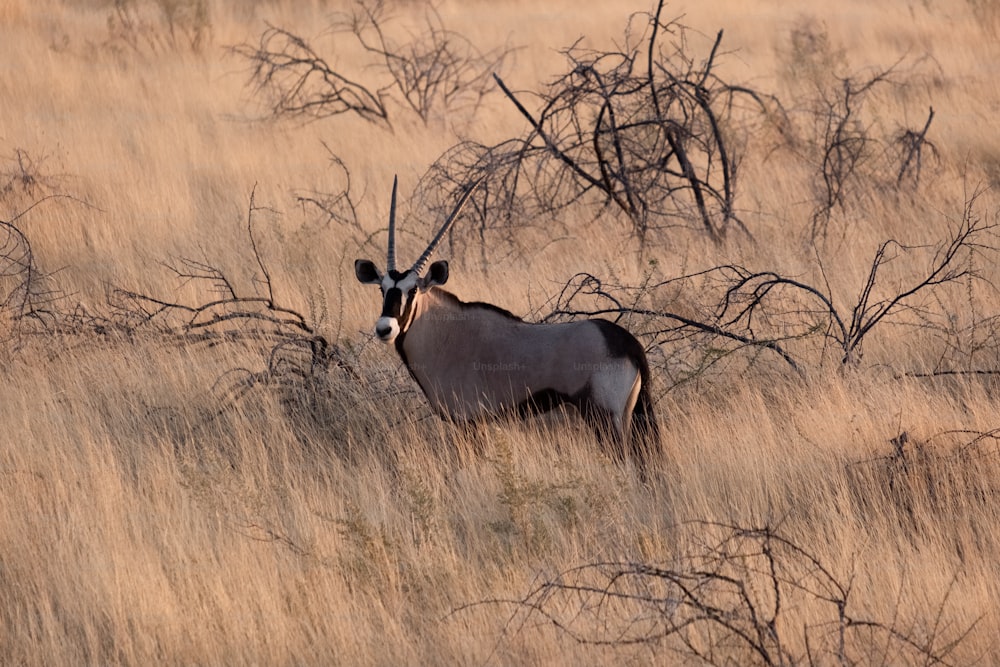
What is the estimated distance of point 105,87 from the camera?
13.0 metres

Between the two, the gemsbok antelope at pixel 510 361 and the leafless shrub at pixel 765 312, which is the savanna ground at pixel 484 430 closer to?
the leafless shrub at pixel 765 312

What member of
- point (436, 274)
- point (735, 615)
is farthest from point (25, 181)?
point (735, 615)

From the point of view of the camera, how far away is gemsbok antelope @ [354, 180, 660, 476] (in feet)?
16.6

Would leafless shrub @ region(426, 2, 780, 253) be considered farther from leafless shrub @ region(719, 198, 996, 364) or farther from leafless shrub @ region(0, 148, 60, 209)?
leafless shrub @ region(0, 148, 60, 209)

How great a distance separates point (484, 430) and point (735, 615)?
1.83 metres

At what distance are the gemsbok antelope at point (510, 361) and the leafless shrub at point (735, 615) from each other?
923mm

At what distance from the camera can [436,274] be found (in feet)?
17.1

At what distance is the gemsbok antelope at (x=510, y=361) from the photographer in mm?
5051

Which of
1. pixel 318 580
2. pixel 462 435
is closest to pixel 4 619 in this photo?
pixel 318 580

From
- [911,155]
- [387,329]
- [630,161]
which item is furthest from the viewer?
[630,161]

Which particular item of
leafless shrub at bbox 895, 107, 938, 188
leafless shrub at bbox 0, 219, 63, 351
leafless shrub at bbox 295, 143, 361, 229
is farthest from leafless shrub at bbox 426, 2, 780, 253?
leafless shrub at bbox 0, 219, 63, 351

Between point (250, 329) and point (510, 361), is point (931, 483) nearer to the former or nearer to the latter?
point (510, 361)

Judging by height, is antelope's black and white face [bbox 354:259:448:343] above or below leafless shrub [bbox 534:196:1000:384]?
above

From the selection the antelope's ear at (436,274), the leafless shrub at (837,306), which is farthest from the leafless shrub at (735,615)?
the leafless shrub at (837,306)
